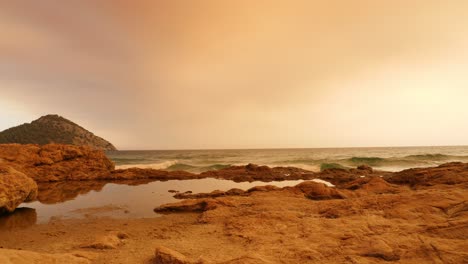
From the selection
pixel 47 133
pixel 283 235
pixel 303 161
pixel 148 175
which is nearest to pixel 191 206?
pixel 283 235

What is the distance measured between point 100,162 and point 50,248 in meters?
19.8

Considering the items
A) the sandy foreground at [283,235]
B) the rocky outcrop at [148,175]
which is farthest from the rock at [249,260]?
the rocky outcrop at [148,175]

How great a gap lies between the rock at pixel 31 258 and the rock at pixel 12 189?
724cm

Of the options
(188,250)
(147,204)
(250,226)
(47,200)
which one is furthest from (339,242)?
(47,200)

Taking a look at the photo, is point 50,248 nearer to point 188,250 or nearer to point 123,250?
point 123,250

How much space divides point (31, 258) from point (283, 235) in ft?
16.6

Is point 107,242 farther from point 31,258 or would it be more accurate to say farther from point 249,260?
point 249,260

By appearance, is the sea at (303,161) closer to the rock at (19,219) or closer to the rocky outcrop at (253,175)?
the rocky outcrop at (253,175)

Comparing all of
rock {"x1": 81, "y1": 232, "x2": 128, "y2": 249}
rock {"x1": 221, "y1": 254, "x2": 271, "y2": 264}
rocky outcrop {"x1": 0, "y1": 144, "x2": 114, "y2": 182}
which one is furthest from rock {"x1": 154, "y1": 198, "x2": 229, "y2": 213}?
A: rocky outcrop {"x1": 0, "y1": 144, "x2": 114, "y2": 182}

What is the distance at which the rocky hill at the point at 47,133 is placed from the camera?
2857 inches

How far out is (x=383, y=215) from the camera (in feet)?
24.5

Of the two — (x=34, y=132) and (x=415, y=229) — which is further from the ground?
(x=34, y=132)

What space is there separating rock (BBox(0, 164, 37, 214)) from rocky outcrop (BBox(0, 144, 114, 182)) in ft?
32.0

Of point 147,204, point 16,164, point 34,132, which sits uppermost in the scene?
point 34,132
